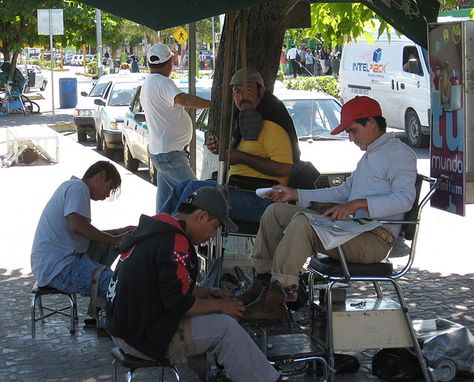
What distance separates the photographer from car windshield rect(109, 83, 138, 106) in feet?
59.5

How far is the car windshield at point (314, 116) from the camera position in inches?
432

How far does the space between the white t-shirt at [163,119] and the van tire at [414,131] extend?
11.4 meters

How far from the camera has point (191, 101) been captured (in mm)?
7738

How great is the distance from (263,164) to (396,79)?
14101mm

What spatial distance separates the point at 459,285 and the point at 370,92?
1351cm

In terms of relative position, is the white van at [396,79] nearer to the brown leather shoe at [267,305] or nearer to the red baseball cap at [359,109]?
the red baseball cap at [359,109]

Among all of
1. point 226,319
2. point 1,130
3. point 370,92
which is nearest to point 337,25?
point 226,319

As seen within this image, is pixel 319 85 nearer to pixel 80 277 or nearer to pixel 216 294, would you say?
pixel 80 277

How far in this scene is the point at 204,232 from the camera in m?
4.49

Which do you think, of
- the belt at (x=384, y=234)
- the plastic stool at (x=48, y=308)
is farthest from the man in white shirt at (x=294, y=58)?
the belt at (x=384, y=234)

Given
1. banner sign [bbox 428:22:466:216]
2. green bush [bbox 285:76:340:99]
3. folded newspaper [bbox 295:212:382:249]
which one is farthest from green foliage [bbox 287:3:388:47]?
green bush [bbox 285:76:340:99]

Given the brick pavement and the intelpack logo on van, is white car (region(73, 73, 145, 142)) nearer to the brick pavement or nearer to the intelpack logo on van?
the intelpack logo on van

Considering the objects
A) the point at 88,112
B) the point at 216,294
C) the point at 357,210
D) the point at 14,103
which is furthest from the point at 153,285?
the point at 14,103

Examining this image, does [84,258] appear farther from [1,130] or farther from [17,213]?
[1,130]
